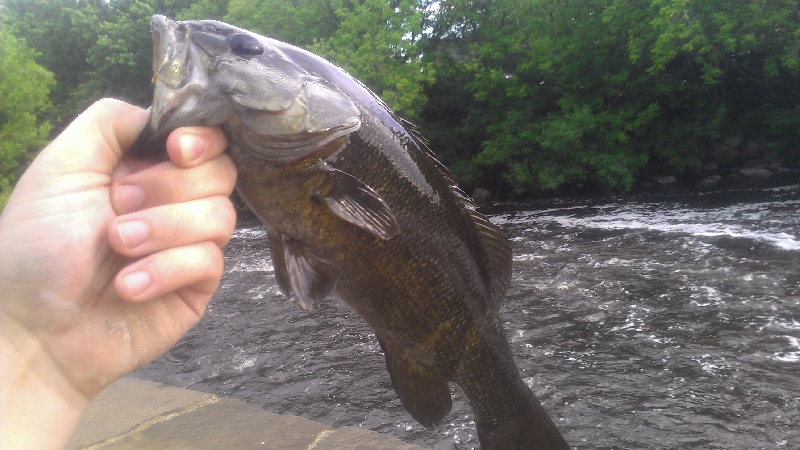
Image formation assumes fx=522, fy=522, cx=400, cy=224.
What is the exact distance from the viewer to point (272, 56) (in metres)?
1.71

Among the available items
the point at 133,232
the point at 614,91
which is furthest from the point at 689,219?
the point at 133,232

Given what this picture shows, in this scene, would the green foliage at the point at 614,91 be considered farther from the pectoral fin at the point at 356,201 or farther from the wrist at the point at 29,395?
the wrist at the point at 29,395

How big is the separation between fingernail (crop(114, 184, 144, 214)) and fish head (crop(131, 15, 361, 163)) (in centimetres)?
14

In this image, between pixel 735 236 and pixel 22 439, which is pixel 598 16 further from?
pixel 22 439

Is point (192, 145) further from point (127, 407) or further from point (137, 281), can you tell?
point (127, 407)

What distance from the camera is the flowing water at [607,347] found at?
4.78m

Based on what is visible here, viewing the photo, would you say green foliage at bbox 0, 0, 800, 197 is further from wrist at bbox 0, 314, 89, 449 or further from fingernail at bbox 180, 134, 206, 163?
wrist at bbox 0, 314, 89, 449

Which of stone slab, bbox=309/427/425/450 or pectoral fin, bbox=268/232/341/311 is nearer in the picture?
pectoral fin, bbox=268/232/341/311

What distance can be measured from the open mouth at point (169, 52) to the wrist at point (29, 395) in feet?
2.81

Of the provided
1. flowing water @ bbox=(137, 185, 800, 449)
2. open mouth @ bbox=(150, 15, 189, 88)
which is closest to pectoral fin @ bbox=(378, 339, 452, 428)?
open mouth @ bbox=(150, 15, 189, 88)

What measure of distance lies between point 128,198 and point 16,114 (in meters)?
21.7

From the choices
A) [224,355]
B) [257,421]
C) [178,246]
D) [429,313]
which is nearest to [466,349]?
[429,313]

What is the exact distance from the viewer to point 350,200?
5.65 ft

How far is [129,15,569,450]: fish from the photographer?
63.0 inches
